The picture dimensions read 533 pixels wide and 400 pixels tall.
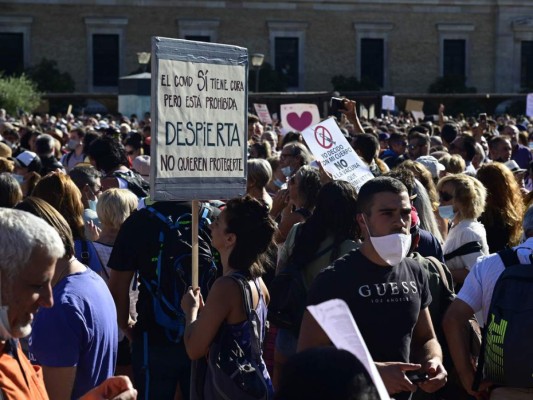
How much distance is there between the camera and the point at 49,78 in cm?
4488

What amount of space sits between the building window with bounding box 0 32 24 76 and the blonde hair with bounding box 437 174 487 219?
4327 cm

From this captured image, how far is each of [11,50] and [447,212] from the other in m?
43.6

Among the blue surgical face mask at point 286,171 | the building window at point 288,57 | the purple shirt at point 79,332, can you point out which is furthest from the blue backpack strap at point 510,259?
the building window at point 288,57

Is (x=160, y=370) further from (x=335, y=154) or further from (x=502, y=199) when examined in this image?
(x=335, y=154)

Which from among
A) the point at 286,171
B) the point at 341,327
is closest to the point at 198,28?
the point at 286,171

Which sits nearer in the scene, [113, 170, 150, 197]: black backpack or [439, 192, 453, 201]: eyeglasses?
[439, 192, 453, 201]: eyeglasses

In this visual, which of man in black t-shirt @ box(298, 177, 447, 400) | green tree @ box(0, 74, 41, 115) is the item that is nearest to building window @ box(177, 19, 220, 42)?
green tree @ box(0, 74, 41, 115)

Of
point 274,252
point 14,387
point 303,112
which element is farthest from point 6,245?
point 303,112

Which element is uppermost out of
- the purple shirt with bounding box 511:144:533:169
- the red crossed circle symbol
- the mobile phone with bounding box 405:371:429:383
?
the red crossed circle symbol

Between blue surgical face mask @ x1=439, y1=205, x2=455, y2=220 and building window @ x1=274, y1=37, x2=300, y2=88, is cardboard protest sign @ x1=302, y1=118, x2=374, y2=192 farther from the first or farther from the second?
building window @ x1=274, y1=37, x2=300, y2=88

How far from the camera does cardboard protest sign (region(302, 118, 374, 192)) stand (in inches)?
303

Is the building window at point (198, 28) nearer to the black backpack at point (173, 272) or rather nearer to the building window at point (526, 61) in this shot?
the building window at point (526, 61)

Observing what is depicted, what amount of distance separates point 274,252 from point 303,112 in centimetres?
966

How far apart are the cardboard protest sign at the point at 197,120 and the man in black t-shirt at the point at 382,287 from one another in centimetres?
85
